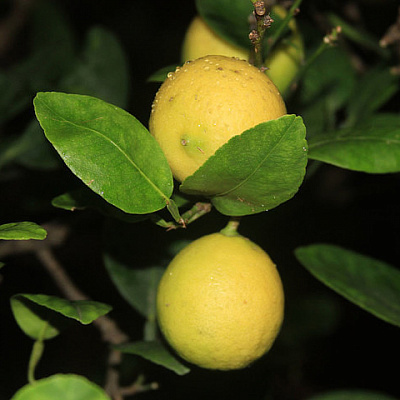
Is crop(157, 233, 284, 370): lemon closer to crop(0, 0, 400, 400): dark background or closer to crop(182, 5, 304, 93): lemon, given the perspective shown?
crop(182, 5, 304, 93): lemon

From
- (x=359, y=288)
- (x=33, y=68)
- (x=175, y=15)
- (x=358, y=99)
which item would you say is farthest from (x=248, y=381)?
(x=175, y=15)

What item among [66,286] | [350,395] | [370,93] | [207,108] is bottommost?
[350,395]

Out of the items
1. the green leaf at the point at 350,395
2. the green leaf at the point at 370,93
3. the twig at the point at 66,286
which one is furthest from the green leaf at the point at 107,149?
the green leaf at the point at 350,395

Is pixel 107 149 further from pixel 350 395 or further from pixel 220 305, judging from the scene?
A: pixel 350 395

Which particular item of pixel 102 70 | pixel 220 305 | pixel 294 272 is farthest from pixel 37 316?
pixel 294 272

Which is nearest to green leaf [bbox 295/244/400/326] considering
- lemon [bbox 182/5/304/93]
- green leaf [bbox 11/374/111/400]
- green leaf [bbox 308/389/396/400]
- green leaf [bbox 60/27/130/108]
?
lemon [bbox 182/5/304/93]

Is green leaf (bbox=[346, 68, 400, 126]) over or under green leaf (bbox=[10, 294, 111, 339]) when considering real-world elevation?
over
